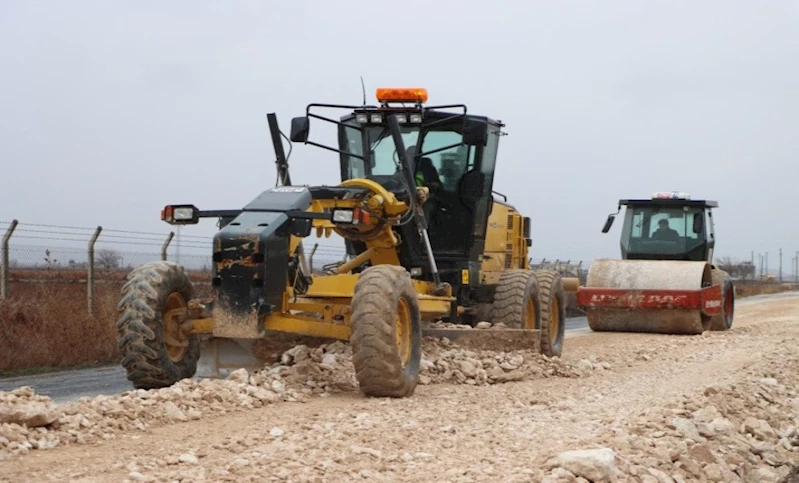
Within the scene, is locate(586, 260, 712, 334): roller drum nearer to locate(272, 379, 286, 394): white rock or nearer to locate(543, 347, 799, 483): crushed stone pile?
locate(543, 347, 799, 483): crushed stone pile

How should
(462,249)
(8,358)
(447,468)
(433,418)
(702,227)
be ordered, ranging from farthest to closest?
(702,227) → (8,358) → (462,249) → (433,418) → (447,468)

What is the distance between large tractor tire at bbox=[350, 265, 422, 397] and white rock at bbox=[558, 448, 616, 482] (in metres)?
2.28

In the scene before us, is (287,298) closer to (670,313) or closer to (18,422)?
(18,422)

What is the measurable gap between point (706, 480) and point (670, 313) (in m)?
10.7

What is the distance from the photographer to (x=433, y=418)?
26.1 feet

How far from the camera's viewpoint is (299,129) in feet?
35.6

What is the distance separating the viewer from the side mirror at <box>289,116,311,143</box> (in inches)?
427

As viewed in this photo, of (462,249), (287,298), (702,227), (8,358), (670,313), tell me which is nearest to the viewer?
(287,298)

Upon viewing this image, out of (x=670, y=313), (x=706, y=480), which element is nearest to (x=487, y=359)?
(x=706, y=480)

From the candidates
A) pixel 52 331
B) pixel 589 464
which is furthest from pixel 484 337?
pixel 52 331

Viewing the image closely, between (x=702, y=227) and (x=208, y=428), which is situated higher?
(x=702, y=227)

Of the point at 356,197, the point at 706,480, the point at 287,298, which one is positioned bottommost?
the point at 706,480

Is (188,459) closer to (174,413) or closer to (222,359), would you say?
(174,413)

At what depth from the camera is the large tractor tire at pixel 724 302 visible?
19375 millimetres
